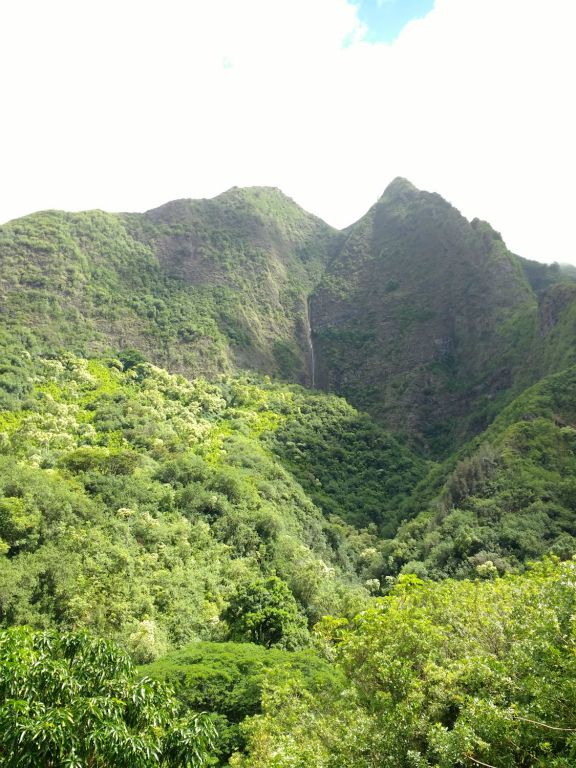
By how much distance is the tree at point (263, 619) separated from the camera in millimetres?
30281

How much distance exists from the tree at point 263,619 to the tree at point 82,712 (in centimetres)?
1941

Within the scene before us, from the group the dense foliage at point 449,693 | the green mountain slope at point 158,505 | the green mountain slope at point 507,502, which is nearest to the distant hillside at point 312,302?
the green mountain slope at point 158,505

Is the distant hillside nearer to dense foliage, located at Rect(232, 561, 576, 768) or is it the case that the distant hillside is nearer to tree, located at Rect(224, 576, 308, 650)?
tree, located at Rect(224, 576, 308, 650)

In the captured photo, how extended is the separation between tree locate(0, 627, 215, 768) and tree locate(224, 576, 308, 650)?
19.4 m

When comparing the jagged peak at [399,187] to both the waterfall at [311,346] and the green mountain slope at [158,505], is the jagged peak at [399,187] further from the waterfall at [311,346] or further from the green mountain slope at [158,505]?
the green mountain slope at [158,505]

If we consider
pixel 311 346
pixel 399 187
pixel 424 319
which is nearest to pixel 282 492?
pixel 311 346

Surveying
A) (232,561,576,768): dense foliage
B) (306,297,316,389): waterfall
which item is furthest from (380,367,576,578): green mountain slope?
(306,297,316,389): waterfall

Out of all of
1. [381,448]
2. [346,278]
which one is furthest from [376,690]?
[346,278]

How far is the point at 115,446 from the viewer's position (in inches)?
2035

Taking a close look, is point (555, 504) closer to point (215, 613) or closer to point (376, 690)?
point (215, 613)

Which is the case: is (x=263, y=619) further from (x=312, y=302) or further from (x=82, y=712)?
(x=312, y=302)

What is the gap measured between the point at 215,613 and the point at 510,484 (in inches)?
1264

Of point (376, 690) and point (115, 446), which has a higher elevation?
point (376, 690)

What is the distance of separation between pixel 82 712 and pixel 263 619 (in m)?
22.3
